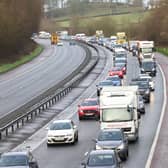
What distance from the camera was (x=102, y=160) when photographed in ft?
80.7

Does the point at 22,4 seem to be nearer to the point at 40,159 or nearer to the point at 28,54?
the point at 28,54

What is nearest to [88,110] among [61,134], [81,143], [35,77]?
[81,143]

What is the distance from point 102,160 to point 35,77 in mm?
64888

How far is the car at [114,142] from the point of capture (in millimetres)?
30109

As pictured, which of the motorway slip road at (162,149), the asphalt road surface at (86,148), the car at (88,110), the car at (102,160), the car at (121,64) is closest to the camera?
the car at (102,160)

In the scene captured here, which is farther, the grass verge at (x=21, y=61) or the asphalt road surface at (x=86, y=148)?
the grass verge at (x=21, y=61)

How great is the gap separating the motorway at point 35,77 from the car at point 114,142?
22.8 metres

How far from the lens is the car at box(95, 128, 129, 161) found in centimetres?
3011

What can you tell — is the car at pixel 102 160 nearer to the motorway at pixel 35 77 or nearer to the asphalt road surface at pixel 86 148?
the asphalt road surface at pixel 86 148

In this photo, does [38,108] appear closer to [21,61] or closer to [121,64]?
[121,64]

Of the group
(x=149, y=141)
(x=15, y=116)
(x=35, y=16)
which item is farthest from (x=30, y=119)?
(x=35, y=16)

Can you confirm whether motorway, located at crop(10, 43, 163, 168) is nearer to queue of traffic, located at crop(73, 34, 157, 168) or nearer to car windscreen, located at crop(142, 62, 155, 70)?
queue of traffic, located at crop(73, 34, 157, 168)

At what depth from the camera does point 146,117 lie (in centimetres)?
4809

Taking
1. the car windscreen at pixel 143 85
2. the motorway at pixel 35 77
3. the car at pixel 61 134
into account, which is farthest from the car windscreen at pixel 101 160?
the car windscreen at pixel 143 85
